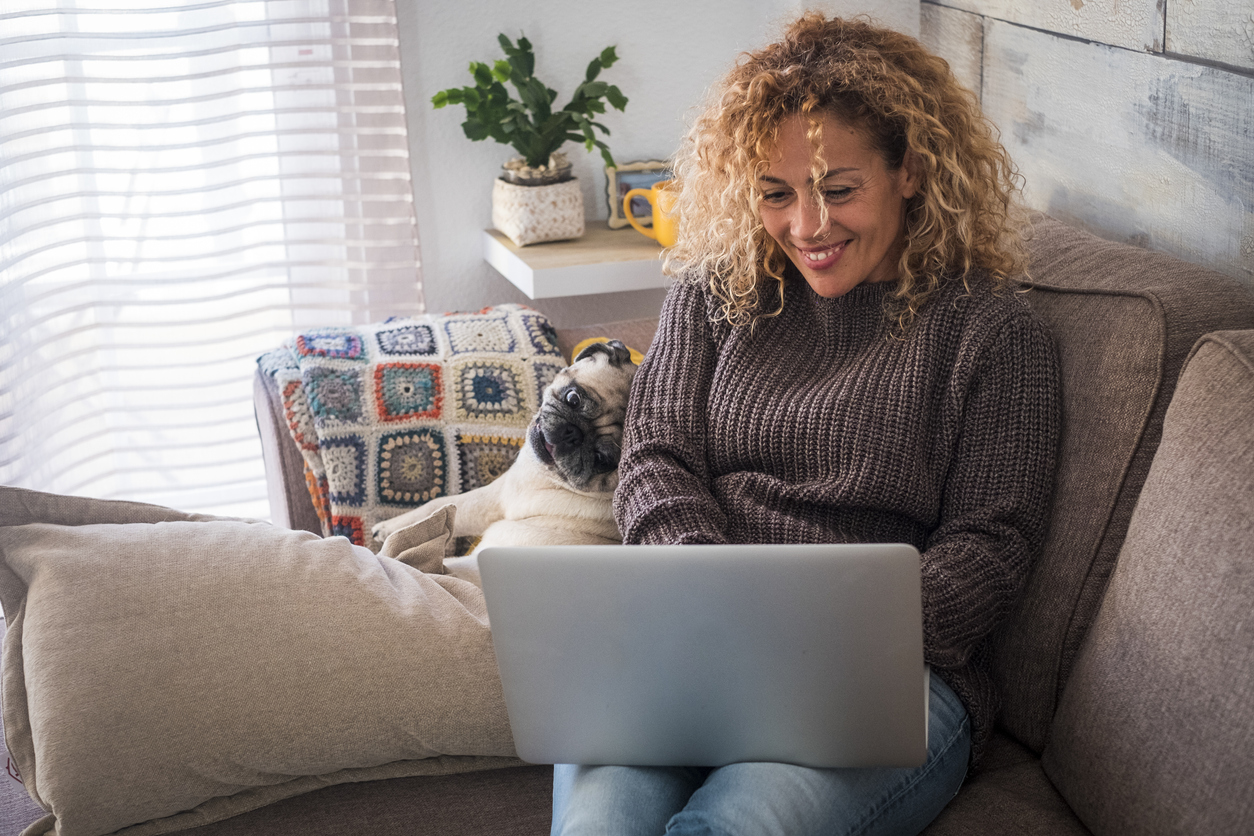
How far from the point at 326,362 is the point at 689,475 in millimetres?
645

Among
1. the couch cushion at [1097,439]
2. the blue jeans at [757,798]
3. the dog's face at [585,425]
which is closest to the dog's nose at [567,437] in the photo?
the dog's face at [585,425]

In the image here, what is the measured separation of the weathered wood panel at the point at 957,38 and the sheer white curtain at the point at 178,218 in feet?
3.55

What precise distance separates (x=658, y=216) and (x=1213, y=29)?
1100 millimetres

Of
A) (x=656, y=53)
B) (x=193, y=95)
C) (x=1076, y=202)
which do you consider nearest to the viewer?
(x=1076, y=202)

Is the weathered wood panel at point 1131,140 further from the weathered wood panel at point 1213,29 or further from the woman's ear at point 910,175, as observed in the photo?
the woman's ear at point 910,175

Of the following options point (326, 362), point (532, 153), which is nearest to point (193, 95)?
point (532, 153)

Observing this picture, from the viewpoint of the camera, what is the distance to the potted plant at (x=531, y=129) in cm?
216

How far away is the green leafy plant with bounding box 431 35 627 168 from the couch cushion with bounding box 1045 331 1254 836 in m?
1.42

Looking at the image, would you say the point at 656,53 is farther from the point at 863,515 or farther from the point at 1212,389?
the point at 1212,389

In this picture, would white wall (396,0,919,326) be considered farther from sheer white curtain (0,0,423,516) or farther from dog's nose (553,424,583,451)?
dog's nose (553,424,583,451)

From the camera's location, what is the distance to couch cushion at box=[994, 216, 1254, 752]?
1.12 metres

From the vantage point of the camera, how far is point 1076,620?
1.13 metres

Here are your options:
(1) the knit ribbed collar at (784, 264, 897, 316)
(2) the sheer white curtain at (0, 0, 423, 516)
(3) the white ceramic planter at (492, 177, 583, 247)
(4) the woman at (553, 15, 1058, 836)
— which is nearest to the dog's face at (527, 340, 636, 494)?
(4) the woman at (553, 15, 1058, 836)

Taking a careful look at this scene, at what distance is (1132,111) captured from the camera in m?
1.46
